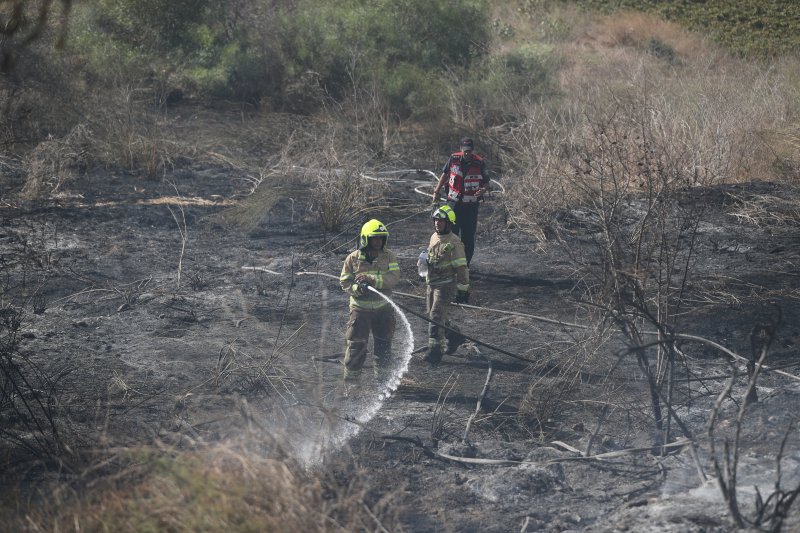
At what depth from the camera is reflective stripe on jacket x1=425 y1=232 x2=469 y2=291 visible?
912cm

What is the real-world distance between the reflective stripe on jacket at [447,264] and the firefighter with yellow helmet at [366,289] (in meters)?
0.75

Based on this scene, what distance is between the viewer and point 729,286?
37.3ft

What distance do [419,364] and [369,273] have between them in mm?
1264

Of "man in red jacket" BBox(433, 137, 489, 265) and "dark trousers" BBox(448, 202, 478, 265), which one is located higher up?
"man in red jacket" BBox(433, 137, 489, 265)

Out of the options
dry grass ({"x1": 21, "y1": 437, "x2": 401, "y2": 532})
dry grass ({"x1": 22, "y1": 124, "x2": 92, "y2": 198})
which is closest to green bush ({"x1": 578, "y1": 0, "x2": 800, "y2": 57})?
dry grass ({"x1": 22, "y1": 124, "x2": 92, "y2": 198})

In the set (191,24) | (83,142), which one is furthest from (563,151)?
(191,24)

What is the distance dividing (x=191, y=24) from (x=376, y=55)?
5.48 metres

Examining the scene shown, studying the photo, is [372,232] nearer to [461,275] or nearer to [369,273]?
[369,273]

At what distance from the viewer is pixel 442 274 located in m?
9.16

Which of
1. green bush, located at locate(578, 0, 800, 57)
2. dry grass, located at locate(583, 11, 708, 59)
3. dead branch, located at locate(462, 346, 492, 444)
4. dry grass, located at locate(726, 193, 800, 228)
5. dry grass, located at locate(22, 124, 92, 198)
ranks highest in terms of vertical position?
green bush, located at locate(578, 0, 800, 57)

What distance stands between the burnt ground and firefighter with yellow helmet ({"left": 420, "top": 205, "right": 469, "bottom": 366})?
288 mm

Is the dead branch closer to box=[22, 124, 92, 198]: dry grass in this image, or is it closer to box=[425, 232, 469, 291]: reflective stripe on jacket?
box=[425, 232, 469, 291]: reflective stripe on jacket

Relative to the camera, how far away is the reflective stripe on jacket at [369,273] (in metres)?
8.44

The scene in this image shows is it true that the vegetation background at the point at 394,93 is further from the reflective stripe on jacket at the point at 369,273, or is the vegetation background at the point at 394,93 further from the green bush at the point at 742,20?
the reflective stripe on jacket at the point at 369,273
